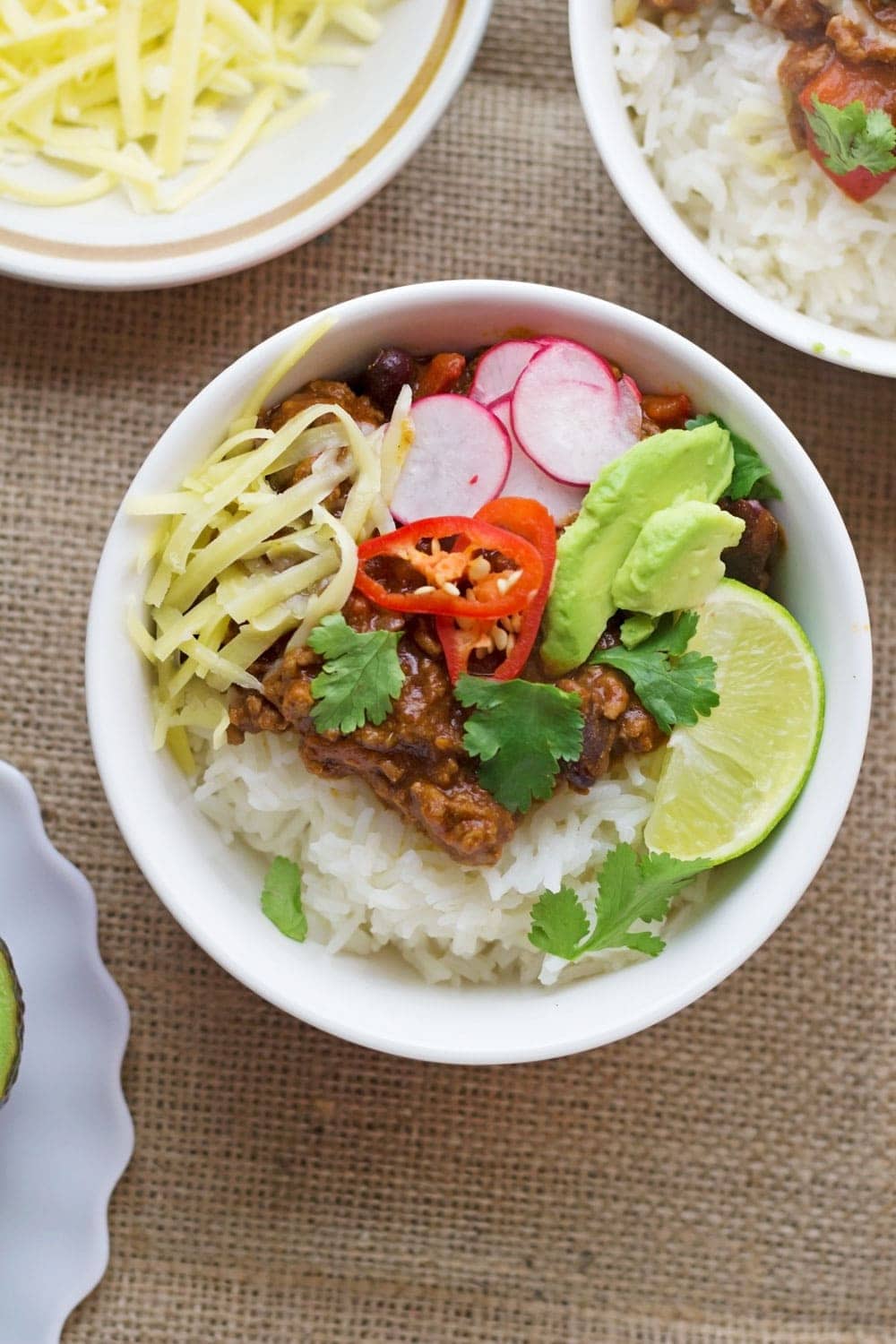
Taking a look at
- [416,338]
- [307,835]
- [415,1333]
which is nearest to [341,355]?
[416,338]

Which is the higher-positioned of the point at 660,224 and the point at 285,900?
the point at 660,224

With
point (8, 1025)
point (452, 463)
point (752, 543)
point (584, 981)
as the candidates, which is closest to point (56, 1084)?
point (8, 1025)

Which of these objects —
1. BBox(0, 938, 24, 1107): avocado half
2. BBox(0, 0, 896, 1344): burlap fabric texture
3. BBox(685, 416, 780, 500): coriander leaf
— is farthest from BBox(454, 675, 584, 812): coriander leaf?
BBox(0, 938, 24, 1107): avocado half

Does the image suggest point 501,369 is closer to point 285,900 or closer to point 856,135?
point 856,135

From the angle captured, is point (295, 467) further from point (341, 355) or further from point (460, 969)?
point (460, 969)

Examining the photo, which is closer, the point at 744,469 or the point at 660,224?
the point at 744,469

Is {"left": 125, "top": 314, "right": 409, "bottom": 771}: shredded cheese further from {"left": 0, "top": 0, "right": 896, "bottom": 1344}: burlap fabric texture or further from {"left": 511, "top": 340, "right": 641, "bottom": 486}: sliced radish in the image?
{"left": 0, "top": 0, "right": 896, "bottom": 1344}: burlap fabric texture
